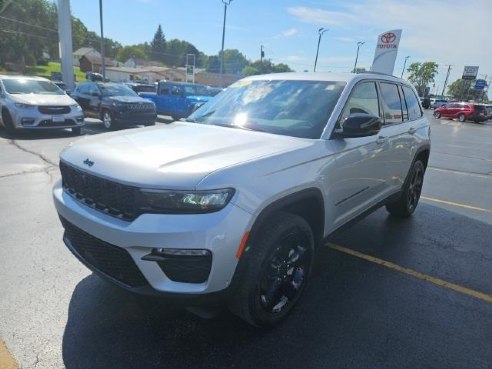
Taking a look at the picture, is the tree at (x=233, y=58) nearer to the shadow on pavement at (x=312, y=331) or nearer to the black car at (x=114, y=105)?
the black car at (x=114, y=105)

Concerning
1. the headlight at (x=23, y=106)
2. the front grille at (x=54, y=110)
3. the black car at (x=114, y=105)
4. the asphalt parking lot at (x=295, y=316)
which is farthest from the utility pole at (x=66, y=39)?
the asphalt parking lot at (x=295, y=316)

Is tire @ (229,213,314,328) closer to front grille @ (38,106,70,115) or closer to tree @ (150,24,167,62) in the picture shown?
front grille @ (38,106,70,115)

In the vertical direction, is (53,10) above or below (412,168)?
above

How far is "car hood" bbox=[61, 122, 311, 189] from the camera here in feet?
7.34

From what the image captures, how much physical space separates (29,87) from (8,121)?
1278 mm

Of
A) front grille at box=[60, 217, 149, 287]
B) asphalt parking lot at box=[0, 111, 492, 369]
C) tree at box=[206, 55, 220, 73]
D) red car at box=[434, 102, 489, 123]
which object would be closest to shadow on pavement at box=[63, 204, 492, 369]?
asphalt parking lot at box=[0, 111, 492, 369]

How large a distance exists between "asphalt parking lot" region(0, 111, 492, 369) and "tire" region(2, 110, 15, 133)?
23.0 ft

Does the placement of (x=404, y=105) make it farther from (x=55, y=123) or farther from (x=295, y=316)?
(x=55, y=123)

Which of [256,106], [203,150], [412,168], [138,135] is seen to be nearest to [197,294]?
[203,150]

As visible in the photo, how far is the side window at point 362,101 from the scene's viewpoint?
3380mm

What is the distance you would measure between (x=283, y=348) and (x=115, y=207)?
149 cm

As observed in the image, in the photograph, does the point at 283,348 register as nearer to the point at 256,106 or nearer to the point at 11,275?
the point at 256,106

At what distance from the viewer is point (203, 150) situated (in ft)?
8.57

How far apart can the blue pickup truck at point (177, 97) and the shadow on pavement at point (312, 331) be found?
13.2 meters
